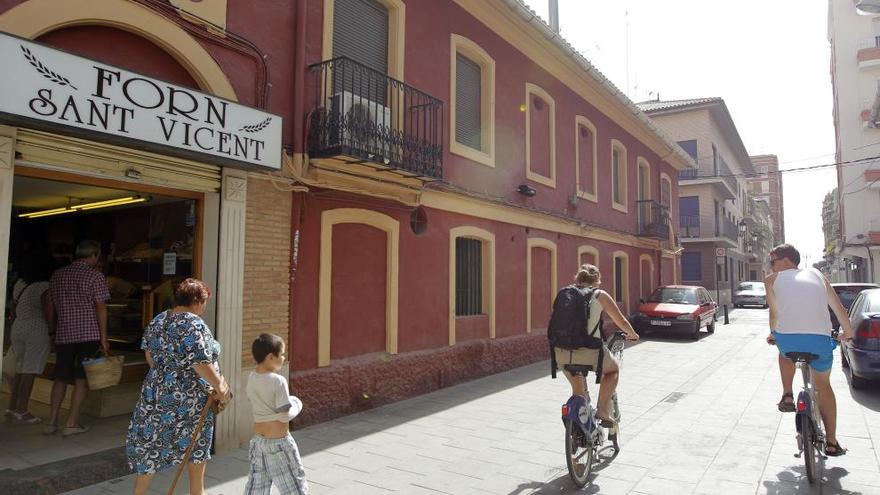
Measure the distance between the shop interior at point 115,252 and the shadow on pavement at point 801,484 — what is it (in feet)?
18.4

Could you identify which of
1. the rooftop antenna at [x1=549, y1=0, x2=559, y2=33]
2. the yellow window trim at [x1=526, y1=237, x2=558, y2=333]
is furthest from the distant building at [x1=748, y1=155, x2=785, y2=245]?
the yellow window trim at [x1=526, y1=237, x2=558, y2=333]

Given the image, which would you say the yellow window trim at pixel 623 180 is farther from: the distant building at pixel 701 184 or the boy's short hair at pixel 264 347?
the distant building at pixel 701 184

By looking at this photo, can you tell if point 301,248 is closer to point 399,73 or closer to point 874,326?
point 399,73

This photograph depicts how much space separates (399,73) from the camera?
812cm

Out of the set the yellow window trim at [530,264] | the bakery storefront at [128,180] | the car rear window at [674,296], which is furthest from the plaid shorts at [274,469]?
the car rear window at [674,296]

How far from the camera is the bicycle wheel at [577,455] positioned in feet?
14.5

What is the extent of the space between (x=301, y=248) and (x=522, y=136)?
20.4 ft

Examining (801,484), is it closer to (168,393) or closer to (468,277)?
(168,393)

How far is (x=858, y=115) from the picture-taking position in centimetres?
3253

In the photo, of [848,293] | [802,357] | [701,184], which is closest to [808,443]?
[802,357]

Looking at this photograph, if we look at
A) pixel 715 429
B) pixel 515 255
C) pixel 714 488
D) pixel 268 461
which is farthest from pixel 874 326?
pixel 268 461

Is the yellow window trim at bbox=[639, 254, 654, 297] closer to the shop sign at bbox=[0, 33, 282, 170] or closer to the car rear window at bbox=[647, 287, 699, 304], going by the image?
the car rear window at bbox=[647, 287, 699, 304]

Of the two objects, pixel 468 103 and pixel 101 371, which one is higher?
pixel 468 103

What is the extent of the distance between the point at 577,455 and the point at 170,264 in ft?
18.5
